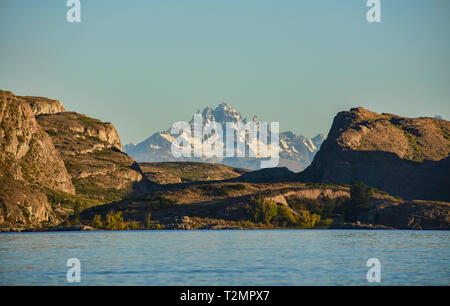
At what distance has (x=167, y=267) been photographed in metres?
112

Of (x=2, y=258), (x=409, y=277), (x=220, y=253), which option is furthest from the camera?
(x=220, y=253)
